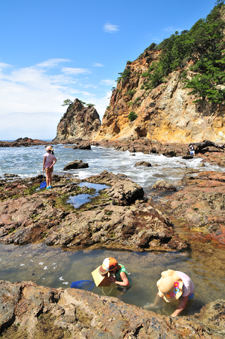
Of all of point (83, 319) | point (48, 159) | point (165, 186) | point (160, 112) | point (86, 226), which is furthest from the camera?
point (160, 112)

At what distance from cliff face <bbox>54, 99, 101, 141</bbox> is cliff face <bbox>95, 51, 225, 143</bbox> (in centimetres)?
1946

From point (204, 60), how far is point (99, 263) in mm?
32827

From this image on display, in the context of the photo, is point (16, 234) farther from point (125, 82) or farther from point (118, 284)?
point (125, 82)

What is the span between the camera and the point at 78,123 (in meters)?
72.3

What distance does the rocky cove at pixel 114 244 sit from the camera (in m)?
1.95

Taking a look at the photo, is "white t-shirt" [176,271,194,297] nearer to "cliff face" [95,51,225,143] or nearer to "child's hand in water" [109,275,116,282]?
"child's hand in water" [109,275,116,282]

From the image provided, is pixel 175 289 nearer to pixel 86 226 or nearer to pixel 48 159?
pixel 86 226

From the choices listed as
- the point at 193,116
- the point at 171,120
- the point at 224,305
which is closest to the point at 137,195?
the point at 224,305

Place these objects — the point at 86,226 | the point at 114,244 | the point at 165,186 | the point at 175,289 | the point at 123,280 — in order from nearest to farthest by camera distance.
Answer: the point at 175,289 < the point at 123,280 < the point at 114,244 < the point at 86,226 < the point at 165,186

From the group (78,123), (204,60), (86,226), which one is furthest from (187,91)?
(78,123)


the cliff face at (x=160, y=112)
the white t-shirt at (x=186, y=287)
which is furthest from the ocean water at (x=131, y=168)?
the cliff face at (x=160, y=112)

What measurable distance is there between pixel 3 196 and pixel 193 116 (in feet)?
90.4

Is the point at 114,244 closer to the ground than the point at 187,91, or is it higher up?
closer to the ground

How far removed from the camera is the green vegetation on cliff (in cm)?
2505
